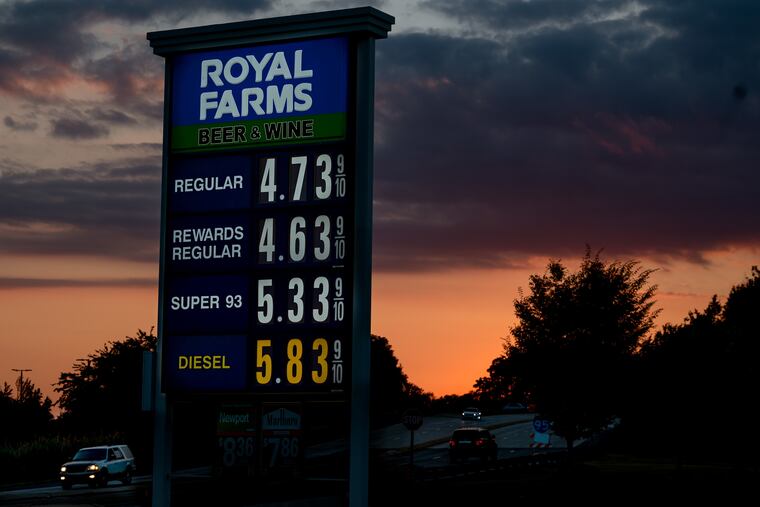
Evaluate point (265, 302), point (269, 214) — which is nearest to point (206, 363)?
point (265, 302)

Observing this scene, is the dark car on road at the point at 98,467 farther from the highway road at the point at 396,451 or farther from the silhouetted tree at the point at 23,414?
the silhouetted tree at the point at 23,414

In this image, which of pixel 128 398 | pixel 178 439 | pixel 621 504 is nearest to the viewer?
pixel 621 504

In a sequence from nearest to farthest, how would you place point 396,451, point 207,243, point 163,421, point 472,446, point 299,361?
point 299,361 → point 207,243 → point 163,421 → point 472,446 → point 396,451

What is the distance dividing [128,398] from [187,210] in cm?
9494

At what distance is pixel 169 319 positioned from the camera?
1816 cm

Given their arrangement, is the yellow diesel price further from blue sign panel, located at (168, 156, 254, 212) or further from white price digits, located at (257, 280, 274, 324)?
blue sign panel, located at (168, 156, 254, 212)

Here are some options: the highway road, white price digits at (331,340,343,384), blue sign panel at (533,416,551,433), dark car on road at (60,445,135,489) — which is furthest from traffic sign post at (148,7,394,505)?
blue sign panel at (533,416,551,433)

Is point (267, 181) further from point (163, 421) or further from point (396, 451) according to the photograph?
point (396, 451)

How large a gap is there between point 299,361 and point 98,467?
120 ft

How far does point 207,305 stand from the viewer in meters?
17.9

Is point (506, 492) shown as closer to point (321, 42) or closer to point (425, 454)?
point (321, 42)

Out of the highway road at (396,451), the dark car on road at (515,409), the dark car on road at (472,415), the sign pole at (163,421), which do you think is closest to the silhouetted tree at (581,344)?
the highway road at (396,451)

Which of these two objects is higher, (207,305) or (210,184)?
(210,184)

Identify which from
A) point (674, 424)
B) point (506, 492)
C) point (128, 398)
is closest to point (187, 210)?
point (506, 492)
